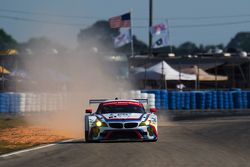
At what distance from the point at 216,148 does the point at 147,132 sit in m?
2.41

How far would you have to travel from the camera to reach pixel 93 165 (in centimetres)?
1239

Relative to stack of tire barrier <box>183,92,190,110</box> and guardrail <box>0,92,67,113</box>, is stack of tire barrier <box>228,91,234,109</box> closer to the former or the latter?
stack of tire barrier <box>183,92,190,110</box>

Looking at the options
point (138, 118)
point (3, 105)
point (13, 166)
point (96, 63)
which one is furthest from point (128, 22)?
point (13, 166)

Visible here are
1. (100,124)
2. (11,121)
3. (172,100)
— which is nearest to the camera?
(100,124)

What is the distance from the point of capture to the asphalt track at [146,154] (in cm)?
1276

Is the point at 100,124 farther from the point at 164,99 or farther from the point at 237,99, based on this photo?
the point at 237,99

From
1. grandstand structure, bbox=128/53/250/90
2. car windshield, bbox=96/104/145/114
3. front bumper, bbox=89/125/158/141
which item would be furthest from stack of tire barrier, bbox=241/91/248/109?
front bumper, bbox=89/125/158/141

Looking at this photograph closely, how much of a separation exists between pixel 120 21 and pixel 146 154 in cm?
3883

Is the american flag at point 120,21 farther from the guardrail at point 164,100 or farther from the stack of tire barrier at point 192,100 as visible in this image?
the guardrail at point 164,100

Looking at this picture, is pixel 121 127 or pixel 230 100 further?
pixel 230 100

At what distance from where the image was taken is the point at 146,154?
14.3 metres

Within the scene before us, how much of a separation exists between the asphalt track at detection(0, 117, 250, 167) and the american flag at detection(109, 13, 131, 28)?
3317 centimetres

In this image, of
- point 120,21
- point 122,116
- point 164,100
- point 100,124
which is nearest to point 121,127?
point 122,116

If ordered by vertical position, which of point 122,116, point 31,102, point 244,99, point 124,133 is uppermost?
point 244,99
